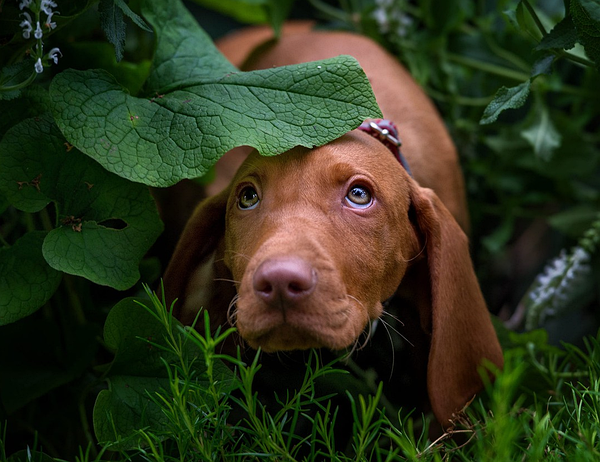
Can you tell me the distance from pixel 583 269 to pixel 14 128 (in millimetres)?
1734

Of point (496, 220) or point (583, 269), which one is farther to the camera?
point (496, 220)

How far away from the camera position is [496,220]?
9.61 feet

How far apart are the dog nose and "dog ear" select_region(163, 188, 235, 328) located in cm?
40

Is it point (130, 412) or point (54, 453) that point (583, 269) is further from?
point (54, 453)

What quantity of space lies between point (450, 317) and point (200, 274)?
2.06ft

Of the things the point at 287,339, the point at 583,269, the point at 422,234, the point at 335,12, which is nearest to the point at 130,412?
the point at 287,339

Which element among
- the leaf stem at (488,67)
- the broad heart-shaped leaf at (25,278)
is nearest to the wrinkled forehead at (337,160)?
the broad heart-shaped leaf at (25,278)

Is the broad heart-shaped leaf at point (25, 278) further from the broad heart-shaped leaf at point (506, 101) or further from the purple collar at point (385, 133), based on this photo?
the broad heart-shaped leaf at point (506, 101)

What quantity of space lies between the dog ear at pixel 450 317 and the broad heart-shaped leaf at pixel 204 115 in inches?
12.6

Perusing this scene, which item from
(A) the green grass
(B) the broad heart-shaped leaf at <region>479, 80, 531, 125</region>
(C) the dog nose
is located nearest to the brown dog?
(C) the dog nose

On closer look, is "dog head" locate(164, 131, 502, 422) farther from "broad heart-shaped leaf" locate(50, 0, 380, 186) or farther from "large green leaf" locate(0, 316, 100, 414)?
Answer: "large green leaf" locate(0, 316, 100, 414)

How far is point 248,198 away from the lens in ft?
5.20

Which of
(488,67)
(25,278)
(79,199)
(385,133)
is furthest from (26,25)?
(488,67)

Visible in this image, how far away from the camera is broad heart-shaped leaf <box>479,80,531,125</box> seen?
1.52 m
